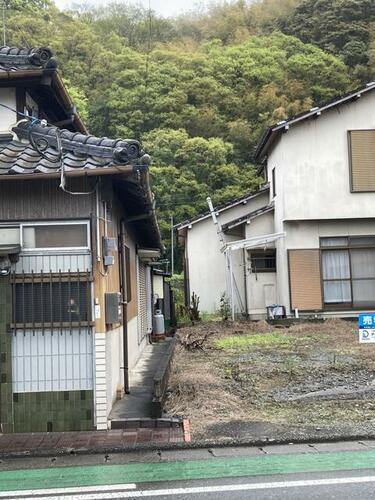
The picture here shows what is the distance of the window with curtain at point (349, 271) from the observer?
19750mm

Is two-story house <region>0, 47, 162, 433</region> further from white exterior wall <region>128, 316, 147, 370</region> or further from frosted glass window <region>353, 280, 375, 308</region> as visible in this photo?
frosted glass window <region>353, 280, 375, 308</region>

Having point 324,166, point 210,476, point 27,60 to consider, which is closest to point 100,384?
point 210,476

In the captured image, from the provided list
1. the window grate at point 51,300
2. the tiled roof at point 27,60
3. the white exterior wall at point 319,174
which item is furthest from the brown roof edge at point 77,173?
the white exterior wall at point 319,174

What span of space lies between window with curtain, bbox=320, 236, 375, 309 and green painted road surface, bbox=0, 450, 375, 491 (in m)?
14.2

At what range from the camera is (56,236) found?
7402 mm

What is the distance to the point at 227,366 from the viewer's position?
11.3 meters

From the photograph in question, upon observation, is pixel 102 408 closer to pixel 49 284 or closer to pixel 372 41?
pixel 49 284

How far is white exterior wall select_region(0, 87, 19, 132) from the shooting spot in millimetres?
8500

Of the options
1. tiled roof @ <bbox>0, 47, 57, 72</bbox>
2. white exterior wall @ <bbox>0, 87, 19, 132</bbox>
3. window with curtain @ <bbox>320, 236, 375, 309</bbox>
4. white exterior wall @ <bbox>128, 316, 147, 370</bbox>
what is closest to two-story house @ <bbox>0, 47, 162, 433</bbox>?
white exterior wall @ <bbox>0, 87, 19, 132</bbox>

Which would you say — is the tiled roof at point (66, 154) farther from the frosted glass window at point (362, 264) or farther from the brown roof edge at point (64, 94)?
the frosted glass window at point (362, 264)

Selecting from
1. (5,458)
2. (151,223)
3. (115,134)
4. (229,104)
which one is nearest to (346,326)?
(151,223)

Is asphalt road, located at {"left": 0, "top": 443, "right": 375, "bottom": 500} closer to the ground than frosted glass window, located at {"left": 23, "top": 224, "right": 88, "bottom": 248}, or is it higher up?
closer to the ground

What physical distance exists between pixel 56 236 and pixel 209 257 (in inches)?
672

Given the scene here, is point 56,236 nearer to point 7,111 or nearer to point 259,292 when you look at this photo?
point 7,111
